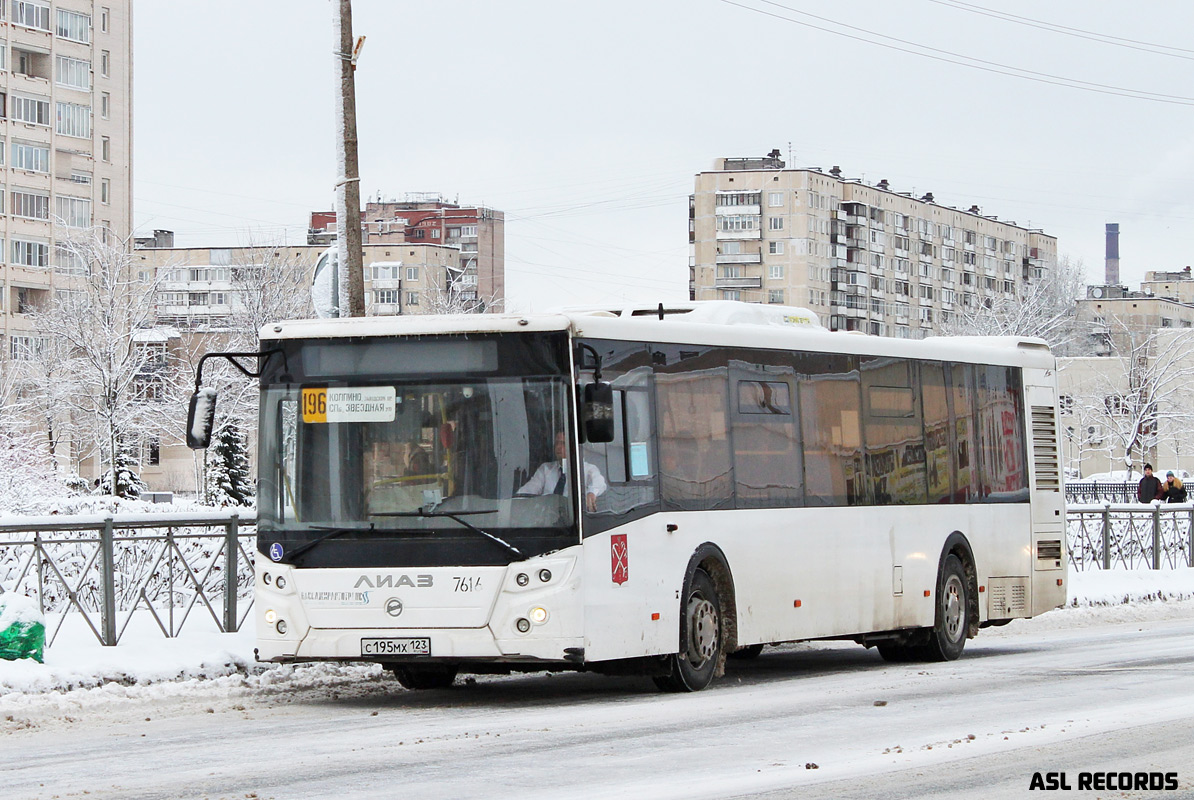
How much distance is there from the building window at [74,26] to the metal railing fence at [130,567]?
277 feet

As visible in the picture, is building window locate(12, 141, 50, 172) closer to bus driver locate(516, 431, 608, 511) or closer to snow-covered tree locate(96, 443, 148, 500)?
snow-covered tree locate(96, 443, 148, 500)

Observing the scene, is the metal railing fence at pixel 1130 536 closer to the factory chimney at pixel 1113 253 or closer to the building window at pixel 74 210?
the building window at pixel 74 210

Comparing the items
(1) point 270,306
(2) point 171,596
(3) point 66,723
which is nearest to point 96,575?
(2) point 171,596

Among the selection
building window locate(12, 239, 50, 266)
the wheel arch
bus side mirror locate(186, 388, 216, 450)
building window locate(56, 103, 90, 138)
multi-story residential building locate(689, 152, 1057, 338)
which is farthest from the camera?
multi-story residential building locate(689, 152, 1057, 338)

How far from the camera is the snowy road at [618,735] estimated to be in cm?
919

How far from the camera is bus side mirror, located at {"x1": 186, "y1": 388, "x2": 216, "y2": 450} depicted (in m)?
13.3

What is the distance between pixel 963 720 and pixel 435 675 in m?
4.83

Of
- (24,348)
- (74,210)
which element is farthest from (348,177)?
(74,210)

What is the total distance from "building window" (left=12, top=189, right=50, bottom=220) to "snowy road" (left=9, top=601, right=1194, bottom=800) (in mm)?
81391

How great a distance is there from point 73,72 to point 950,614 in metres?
86.3

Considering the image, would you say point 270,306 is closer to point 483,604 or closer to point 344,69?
point 344,69

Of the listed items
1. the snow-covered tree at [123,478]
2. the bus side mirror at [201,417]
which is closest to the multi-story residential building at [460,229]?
the snow-covered tree at [123,478]

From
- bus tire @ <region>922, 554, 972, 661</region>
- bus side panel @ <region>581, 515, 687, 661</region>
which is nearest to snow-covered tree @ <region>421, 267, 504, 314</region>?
bus tire @ <region>922, 554, 972, 661</region>

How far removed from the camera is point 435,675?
15.0m
